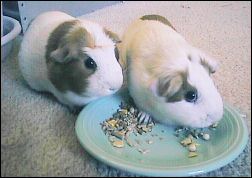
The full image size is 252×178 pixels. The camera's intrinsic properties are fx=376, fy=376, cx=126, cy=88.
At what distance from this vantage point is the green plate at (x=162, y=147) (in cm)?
53

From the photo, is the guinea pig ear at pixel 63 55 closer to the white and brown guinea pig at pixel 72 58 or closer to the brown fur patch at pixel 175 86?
the white and brown guinea pig at pixel 72 58

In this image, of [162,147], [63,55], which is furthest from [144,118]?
[63,55]

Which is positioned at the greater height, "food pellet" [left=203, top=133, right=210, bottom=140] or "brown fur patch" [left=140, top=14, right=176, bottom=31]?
"brown fur patch" [left=140, top=14, right=176, bottom=31]

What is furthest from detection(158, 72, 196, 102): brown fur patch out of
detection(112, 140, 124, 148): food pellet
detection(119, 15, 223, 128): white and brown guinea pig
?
detection(112, 140, 124, 148): food pellet

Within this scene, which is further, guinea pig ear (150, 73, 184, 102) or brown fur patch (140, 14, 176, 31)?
brown fur patch (140, 14, 176, 31)

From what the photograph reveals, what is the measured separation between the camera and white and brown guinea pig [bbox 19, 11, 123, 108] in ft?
2.19

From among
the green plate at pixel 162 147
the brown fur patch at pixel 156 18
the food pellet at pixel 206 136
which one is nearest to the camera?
the green plate at pixel 162 147

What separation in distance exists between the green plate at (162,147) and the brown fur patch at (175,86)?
93mm

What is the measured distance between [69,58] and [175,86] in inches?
7.8

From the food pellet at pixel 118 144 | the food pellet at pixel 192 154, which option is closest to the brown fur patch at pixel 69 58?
the food pellet at pixel 118 144

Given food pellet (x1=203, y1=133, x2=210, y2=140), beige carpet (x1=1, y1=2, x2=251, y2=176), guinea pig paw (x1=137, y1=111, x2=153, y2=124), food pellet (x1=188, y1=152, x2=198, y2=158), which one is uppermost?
beige carpet (x1=1, y1=2, x2=251, y2=176)

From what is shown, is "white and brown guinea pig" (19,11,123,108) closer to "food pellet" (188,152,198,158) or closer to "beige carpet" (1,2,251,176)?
"beige carpet" (1,2,251,176)

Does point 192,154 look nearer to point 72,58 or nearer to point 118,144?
point 118,144

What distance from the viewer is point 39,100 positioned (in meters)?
0.79
